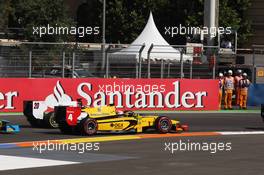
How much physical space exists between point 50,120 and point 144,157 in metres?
6.03

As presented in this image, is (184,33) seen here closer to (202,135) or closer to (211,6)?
(211,6)

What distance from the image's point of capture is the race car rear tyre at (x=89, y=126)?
54.8ft

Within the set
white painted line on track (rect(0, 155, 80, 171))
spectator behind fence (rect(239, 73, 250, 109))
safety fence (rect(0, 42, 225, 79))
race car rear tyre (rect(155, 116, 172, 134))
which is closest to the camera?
white painted line on track (rect(0, 155, 80, 171))

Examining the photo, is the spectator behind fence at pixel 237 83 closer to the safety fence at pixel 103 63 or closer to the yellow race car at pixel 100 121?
the safety fence at pixel 103 63

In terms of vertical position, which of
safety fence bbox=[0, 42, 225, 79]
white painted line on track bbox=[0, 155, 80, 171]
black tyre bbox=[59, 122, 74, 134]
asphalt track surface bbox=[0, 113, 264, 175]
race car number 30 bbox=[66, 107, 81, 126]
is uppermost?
safety fence bbox=[0, 42, 225, 79]

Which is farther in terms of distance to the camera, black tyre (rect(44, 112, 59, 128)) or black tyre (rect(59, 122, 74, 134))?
black tyre (rect(44, 112, 59, 128))

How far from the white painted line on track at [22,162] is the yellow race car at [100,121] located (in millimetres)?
4058

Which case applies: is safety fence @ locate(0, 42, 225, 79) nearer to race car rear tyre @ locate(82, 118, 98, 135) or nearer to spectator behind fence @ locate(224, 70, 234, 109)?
spectator behind fence @ locate(224, 70, 234, 109)

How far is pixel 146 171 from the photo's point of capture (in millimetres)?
11219

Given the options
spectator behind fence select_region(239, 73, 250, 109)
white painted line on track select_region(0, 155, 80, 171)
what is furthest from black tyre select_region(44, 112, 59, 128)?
spectator behind fence select_region(239, 73, 250, 109)

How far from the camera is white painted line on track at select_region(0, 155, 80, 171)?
38.3 feet

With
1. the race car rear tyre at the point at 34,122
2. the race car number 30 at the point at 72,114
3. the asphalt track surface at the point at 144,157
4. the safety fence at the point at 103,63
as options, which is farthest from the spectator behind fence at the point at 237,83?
the race car number 30 at the point at 72,114

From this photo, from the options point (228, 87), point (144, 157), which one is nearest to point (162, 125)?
point (144, 157)

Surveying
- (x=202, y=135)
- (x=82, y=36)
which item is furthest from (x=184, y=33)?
(x=202, y=135)
